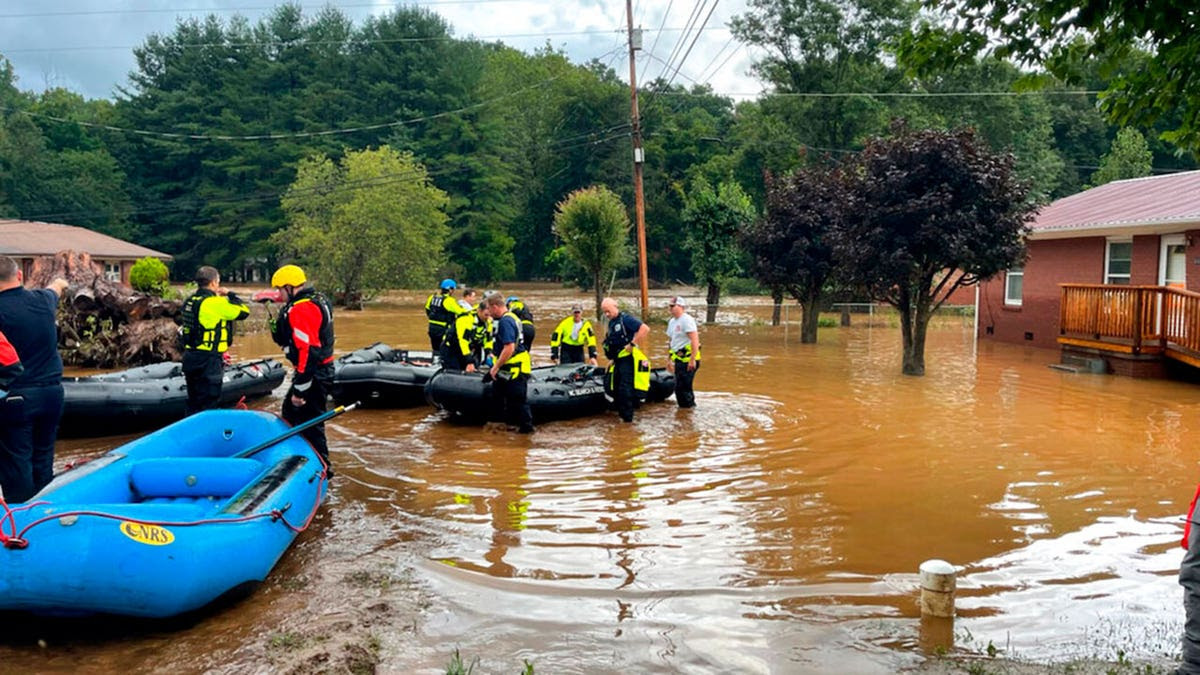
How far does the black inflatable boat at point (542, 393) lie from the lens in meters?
10.7

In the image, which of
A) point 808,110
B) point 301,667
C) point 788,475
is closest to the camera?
point 301,667

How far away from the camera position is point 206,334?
867 centimetres

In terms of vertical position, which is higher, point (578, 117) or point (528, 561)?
point (578, 117)

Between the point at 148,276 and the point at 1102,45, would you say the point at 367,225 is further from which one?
the point at 1102,45

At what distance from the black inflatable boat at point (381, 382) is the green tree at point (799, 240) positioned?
12617mm

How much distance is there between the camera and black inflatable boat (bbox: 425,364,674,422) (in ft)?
35.2

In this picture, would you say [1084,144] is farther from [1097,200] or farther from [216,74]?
[216,74]

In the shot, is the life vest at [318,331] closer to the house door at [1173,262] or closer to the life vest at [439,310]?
the life vest at [439,310]

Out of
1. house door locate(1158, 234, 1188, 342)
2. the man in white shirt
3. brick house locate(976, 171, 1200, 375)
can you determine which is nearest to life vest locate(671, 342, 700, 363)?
the man in white shirt

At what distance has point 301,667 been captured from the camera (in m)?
4.32

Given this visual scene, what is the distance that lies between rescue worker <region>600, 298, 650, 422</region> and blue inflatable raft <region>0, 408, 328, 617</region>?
5.36m

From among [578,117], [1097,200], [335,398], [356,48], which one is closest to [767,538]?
[335,398]

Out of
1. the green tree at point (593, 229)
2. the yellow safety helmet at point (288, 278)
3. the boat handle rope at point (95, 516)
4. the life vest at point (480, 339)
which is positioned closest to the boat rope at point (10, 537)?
the boat handle rope at point (95, 516)

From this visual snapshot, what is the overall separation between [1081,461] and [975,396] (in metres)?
4.72
